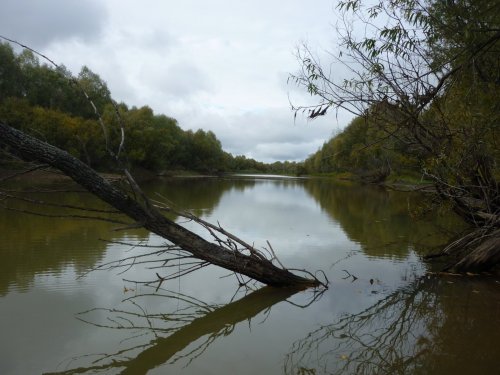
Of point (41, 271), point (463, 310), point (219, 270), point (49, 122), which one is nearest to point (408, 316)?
→ point (463, 310)

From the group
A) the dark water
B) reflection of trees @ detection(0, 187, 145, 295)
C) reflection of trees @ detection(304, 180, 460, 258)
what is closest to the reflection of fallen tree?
the dark water

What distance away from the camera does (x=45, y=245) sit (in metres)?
8.54

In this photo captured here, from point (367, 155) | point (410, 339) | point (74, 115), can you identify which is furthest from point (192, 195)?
point (74, 115)

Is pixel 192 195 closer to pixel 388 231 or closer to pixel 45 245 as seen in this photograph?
pixel 388 231

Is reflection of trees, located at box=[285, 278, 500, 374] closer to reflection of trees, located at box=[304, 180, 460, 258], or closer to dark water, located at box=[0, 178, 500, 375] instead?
dark water, located at box=[0, 178, 500, 375]

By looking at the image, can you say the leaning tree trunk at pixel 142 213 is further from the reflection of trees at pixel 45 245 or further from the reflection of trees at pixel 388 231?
the reflection of trees at pixel 388 231

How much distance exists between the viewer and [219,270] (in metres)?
7.34

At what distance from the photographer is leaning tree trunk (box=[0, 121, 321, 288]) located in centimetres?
443

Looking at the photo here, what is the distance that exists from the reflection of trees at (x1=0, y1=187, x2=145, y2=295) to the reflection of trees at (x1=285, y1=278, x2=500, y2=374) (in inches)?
175

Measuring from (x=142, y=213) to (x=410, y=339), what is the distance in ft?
11.9

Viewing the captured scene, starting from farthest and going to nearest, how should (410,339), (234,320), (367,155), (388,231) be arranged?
1. (367,155)
2. (388,231)
3. (234,320)
4. (410,339)

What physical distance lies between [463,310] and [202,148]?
3096 inches

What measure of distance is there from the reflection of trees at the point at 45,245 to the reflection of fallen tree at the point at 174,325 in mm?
2066

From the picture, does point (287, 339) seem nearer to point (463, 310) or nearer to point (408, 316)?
point (408, 316)
